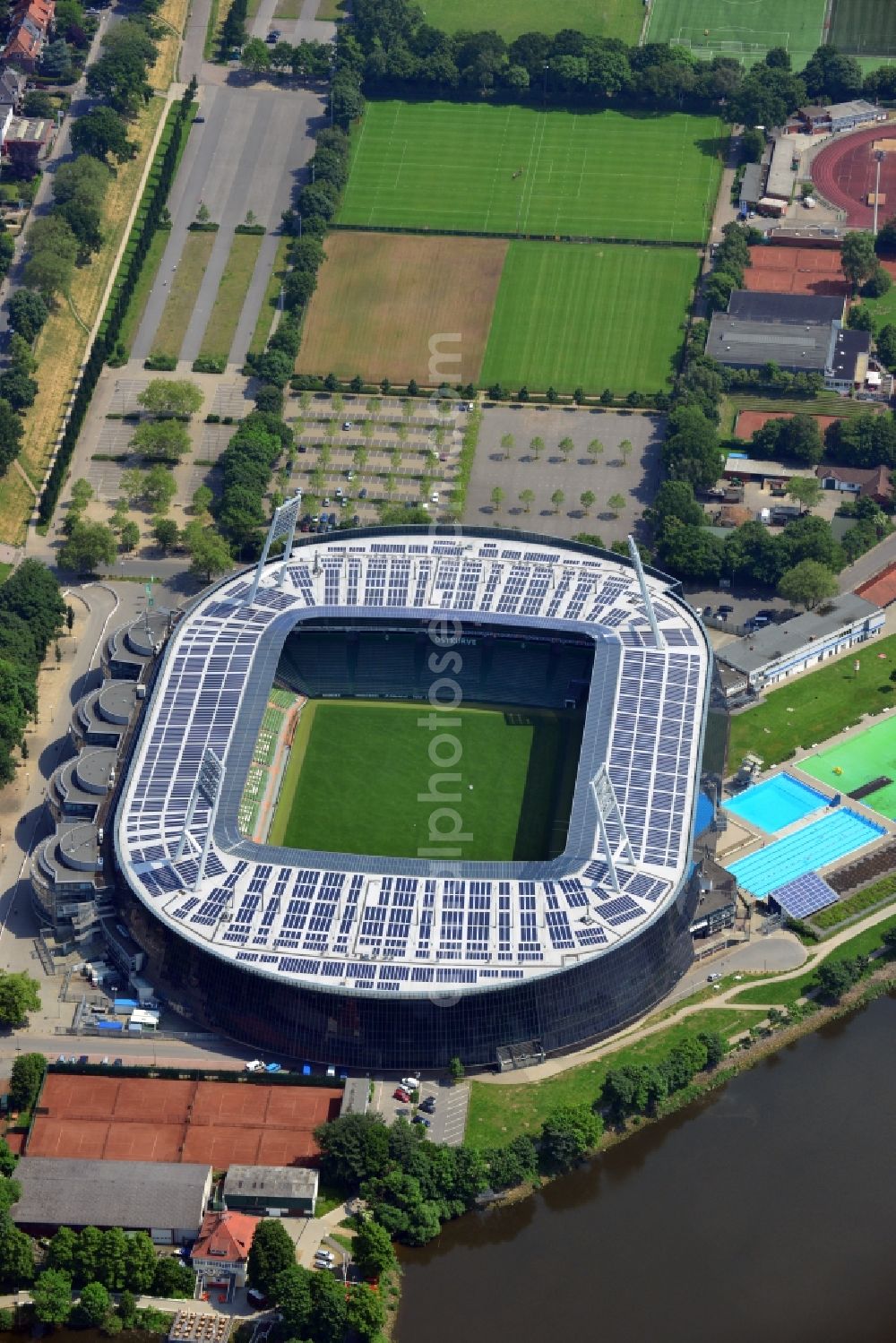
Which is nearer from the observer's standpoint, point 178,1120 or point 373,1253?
point 373,1253

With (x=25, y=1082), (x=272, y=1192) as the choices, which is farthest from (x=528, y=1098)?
(x=25, y=1082)

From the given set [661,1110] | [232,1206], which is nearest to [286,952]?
[232,1206]

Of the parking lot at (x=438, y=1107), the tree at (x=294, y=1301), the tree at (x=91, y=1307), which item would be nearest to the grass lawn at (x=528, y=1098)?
the parking lot at (x=438, y=1107)

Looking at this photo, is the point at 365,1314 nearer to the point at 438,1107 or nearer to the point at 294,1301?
the point at 294,1301

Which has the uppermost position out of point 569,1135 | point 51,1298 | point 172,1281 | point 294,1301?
point 569,1135

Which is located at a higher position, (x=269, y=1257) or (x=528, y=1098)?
(x=528, y=1098)

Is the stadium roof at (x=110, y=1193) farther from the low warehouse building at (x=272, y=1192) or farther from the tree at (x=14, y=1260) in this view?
the tree at (x=14, y=1260)
